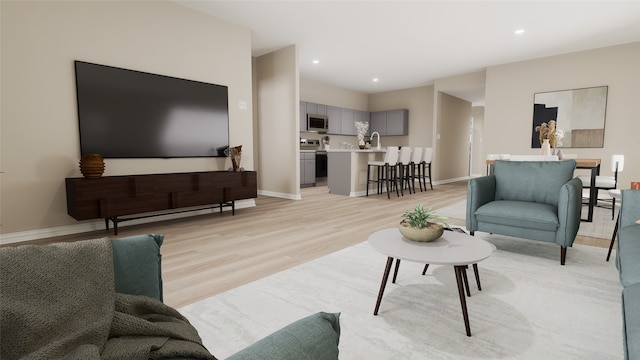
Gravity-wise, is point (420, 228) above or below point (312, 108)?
below

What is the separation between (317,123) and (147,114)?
15.6 ft

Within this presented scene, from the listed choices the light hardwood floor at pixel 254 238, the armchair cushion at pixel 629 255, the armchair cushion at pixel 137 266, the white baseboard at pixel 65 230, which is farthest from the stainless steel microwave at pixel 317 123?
the armchair cushion at pixel 137 266

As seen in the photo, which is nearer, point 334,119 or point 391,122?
point 334,119

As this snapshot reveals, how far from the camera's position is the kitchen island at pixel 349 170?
20.5ft

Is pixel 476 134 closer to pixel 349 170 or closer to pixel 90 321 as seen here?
pixel 349 170

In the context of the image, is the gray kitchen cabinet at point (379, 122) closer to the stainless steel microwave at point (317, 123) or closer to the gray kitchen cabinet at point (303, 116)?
the stainless steel microwave at point (317, 123)

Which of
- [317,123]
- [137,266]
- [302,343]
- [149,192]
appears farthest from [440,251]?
[317,123]

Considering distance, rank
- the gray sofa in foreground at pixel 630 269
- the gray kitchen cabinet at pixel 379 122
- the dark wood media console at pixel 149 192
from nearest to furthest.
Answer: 1. the gray sofa in foreground at pixel 630 269
2. the dark wood media console at pixel 149 192
3. the gray kitchen cabinet at pixel 379 122

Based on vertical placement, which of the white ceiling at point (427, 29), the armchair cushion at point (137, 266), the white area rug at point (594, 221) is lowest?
the white area rug at point (594, 221)

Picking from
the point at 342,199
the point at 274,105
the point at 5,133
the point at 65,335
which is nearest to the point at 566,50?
the point at 342,199

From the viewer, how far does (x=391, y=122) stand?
9.45m

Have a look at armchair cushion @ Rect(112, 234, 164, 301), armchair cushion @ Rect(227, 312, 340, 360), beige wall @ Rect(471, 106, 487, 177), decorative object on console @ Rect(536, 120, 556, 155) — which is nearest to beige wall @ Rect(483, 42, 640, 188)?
decorative object on console @ Rect(536, 120, 556, 155)

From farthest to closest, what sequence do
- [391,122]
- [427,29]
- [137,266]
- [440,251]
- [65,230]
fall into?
1. [391,122]
2. [427,29]
3. [65,230]
4. [440,251]
5. [137,266]

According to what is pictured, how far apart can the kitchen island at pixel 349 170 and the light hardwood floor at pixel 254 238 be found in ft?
2.42
